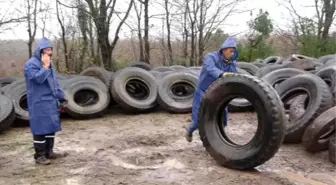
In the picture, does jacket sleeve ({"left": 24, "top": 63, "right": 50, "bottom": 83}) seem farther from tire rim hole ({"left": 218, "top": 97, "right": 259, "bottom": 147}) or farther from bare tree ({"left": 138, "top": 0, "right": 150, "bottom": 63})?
bare tree ({"left": 138, "top": 0, "right": 150, "bottom": 63})

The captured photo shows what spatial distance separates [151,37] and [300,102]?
35.3 feet

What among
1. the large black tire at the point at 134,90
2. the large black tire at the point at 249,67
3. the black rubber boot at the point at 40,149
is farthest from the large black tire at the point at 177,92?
the black rubber boot at the point at 40,149

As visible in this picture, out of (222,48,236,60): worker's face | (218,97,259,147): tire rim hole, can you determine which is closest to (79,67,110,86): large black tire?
(218,97,259,147): tire rim hole

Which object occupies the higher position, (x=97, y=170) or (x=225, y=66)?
(x=225, y=66)

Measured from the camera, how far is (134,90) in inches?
350

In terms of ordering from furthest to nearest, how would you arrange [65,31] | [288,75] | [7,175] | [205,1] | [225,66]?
[205,1] → [65,31] → [288,75] → [225,66] → [7,175]

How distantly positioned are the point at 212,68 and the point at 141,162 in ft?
4.99

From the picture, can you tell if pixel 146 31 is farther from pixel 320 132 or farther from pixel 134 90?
pixel 320 132

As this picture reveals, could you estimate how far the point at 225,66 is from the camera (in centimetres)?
506

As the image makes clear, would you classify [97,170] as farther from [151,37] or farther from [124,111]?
[151,37]

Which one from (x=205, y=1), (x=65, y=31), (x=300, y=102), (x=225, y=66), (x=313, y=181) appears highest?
(x=205, y=1)

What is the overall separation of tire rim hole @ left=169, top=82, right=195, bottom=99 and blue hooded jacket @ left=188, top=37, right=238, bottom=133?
3.11 meters

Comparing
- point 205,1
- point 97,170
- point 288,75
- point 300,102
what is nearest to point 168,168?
point 97,170

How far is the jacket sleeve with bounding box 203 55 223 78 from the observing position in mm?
4766
